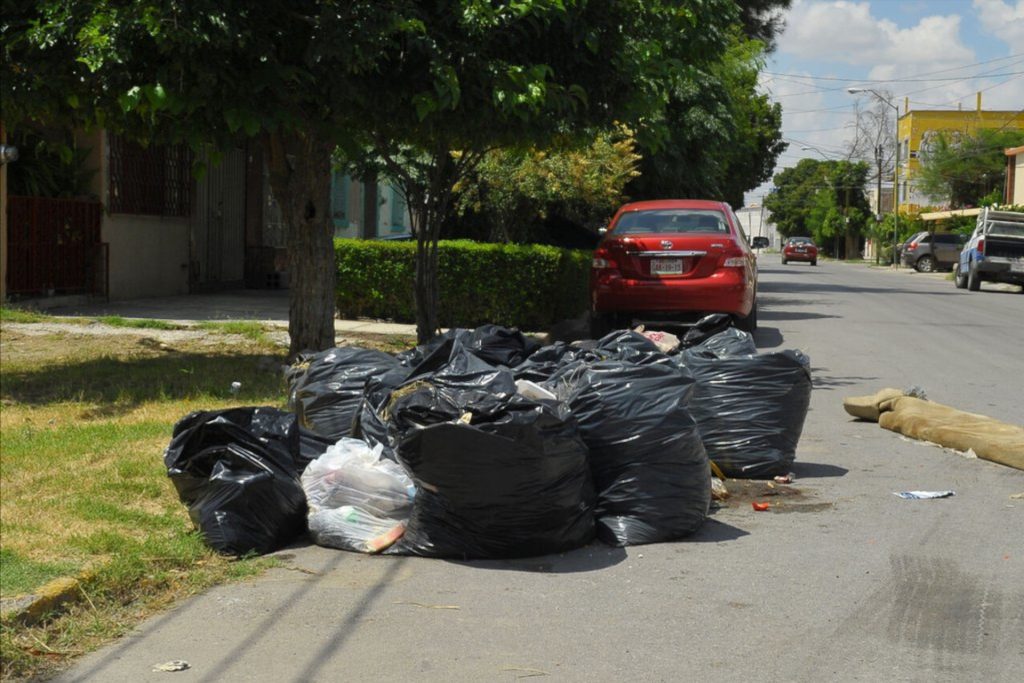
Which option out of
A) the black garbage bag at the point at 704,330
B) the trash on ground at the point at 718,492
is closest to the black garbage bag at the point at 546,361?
the trash on ground at the point at 718,492

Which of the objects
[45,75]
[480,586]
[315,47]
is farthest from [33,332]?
[480,586]

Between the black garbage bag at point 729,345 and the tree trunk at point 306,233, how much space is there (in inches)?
175

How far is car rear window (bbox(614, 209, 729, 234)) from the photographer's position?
47.0 feet

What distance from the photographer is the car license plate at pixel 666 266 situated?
13492mm

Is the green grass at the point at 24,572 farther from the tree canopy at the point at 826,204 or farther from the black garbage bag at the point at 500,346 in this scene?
the tree canopy at the point at 826,204

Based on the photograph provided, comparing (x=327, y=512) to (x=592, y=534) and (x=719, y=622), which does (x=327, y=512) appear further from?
(x=719, y=622)

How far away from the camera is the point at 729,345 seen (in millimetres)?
7660

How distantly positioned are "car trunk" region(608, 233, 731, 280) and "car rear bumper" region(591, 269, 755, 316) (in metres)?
0.08

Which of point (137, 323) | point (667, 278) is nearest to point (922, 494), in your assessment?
point (667, 278)

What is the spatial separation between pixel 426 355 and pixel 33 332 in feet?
27.6

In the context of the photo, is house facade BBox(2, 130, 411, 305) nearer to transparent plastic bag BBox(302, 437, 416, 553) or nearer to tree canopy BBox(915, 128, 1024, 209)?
transparent plastic bag BBox(302, 437, 416, 553)

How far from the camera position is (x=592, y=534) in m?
5.88

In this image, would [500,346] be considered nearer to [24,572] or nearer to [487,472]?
[487,472]

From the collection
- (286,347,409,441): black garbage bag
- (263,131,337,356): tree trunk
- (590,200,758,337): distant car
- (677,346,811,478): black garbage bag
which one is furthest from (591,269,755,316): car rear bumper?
(286,347,409,441): black garbage bag
